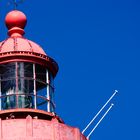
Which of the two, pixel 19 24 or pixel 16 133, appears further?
pixel 19 24

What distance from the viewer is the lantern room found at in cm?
4512

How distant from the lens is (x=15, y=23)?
4803 cm

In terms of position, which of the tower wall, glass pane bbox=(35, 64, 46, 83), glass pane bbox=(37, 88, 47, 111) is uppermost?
glass pane bbox=(35, 64, 46, 83)

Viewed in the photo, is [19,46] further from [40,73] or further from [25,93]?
[25,93]

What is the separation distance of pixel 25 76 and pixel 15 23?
337 cm

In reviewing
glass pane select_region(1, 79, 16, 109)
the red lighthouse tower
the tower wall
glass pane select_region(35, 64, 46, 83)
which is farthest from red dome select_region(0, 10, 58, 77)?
the tower wall

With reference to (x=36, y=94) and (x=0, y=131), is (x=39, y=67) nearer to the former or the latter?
(x=36, y=94)

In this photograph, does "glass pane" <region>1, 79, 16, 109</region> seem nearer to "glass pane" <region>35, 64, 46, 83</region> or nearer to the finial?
"glass pane" <region>35, 64, 46, 83</region>

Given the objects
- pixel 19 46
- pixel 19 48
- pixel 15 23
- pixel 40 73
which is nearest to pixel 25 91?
pixel 40 73

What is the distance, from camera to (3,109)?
4491cm

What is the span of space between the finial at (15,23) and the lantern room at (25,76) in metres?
0.76

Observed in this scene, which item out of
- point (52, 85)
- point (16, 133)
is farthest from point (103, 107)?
point (16, 133)

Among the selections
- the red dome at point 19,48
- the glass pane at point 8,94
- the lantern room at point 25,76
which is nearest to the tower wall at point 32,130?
the lantern room at point 25,76

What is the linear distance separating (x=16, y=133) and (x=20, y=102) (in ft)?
8.40
